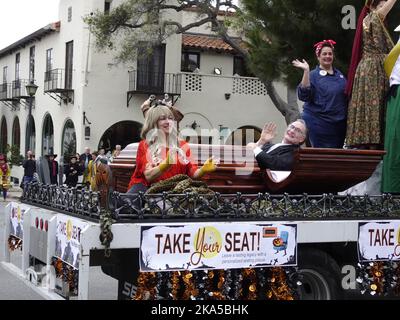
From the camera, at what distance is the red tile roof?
27.1 m

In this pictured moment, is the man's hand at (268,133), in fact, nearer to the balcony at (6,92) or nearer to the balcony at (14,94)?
the balcony at (14,94)

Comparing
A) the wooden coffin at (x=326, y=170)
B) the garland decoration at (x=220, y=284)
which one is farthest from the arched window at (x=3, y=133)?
the garland decoration at (x=220, y=284)

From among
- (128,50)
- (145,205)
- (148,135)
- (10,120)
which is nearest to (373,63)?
(148,135)

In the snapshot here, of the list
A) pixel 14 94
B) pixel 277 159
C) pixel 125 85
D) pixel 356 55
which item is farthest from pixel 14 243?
pixel 14 94

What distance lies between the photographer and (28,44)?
31969 millimetres

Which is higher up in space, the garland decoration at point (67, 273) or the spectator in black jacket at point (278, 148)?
the spectator in black jacket at point (278, 148)

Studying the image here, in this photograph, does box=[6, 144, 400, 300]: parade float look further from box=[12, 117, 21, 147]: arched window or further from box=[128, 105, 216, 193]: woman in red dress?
box=[12, 117, 21, 147]: arched window

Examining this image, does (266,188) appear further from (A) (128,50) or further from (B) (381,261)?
(A) (128,50)

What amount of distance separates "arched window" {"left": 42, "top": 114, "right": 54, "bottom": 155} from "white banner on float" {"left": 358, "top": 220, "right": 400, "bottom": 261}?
2509 centimetres

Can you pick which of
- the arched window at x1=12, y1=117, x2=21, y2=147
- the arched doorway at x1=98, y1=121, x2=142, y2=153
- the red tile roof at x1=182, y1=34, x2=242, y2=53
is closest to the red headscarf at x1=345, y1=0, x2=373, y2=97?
the arched doorway at x1=98, y1=121, x2=142, y2=153

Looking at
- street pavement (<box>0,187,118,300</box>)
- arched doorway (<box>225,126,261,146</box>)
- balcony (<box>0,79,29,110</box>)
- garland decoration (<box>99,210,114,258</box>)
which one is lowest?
street pavement (<box>0,187,118,300</box>)

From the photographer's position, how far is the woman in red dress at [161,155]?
17.5ft

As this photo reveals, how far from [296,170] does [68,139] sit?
22.7 m

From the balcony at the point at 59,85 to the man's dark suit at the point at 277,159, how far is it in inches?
842
